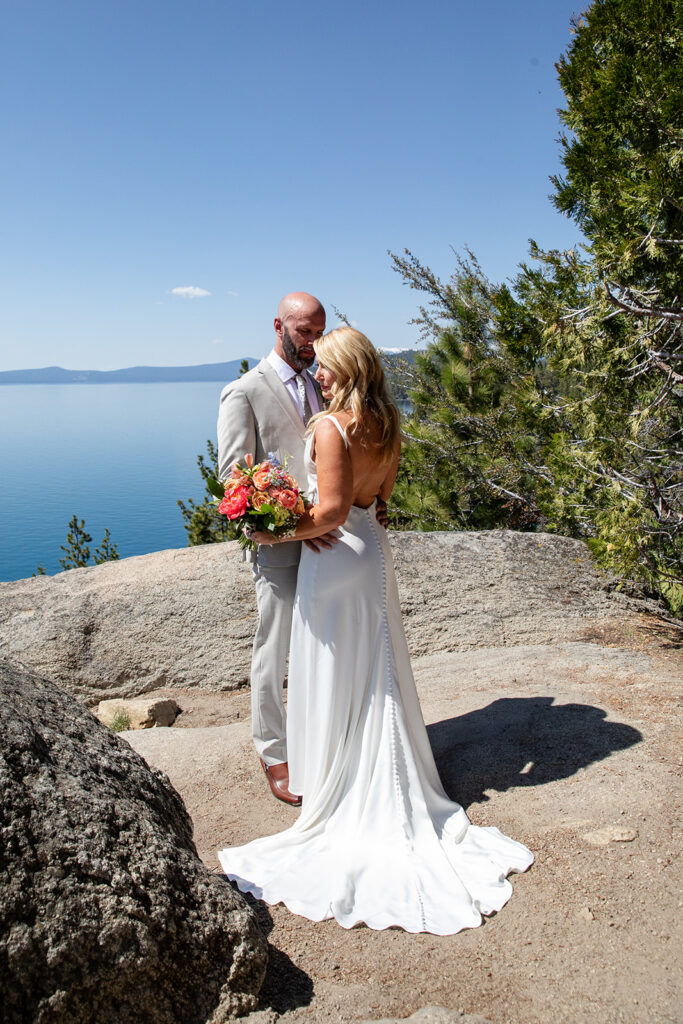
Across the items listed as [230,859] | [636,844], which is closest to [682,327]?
[636,844]

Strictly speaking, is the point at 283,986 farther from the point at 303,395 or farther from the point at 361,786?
the point at 303,395

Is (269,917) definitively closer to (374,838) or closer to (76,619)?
(374,838)

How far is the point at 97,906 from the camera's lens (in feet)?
6.64

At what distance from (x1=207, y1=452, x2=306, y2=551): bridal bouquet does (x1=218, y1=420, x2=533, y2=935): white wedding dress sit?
282mm

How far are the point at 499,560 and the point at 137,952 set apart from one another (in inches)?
223

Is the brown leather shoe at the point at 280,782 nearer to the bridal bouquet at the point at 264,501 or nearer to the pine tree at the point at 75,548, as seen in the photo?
the bridal bouquet at the point at 264,501

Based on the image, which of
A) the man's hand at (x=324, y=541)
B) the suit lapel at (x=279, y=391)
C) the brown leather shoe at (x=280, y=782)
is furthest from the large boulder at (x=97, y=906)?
the suit lapel at (x=279, y=391)

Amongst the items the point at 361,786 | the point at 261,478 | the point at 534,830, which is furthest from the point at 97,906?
the point at 534,830

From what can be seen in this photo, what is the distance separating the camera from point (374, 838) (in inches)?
140

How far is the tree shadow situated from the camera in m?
4.07

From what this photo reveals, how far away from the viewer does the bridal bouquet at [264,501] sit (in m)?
3.69

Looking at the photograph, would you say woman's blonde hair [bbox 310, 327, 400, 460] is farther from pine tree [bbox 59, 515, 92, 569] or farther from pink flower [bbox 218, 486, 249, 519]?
pine tree [bbox 59, 515, 92, 569]

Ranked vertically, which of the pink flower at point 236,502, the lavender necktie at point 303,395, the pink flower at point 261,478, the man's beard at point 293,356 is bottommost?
the pink flower at point 236,502

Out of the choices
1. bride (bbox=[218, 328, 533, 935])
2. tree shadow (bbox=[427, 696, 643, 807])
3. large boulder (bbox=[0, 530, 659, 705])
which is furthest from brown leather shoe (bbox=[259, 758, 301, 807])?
large boulder (bbox=[0, 530, 659, 705])
